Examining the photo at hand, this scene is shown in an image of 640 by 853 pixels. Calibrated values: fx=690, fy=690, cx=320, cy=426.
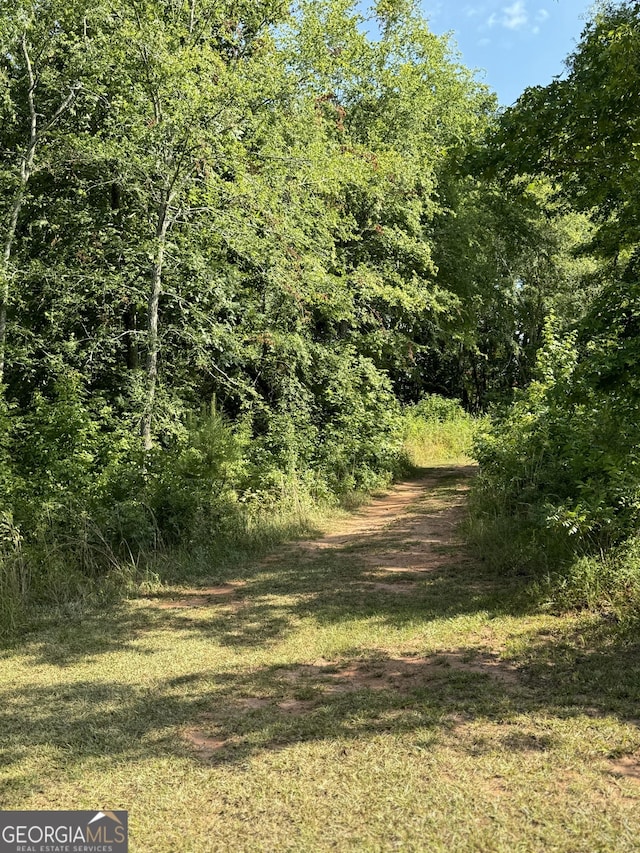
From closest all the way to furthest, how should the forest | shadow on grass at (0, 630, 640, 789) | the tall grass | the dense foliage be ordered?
shadow on grass at (0, 630, 640, 789) → the dense foliage → the forest → the tall grass

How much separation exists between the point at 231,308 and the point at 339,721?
791 cm

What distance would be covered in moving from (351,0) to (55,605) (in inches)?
603

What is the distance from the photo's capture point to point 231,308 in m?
10.9

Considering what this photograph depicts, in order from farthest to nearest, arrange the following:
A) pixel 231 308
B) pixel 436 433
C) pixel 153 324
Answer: pixel 436 433 → pixel 231 308 → pixel 153 324

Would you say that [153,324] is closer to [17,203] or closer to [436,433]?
[17,203]

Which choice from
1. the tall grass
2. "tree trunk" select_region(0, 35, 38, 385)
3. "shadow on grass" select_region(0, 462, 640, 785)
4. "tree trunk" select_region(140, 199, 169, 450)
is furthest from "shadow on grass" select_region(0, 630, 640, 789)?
the tall grass

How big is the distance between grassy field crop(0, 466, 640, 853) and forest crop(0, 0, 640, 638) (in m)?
0.98

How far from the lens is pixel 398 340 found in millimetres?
18859

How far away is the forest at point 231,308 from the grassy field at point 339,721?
984 mm

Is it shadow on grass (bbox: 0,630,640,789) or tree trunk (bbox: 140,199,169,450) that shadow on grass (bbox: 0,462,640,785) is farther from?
tree trunk (bbox: 140,199,169,450)

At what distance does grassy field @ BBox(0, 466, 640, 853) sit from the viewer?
2.96 meters

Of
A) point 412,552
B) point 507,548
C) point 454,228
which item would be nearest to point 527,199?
point 507,548

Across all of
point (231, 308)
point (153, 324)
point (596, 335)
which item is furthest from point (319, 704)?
point (231, 308)

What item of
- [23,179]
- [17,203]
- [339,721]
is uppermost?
[23,179]
